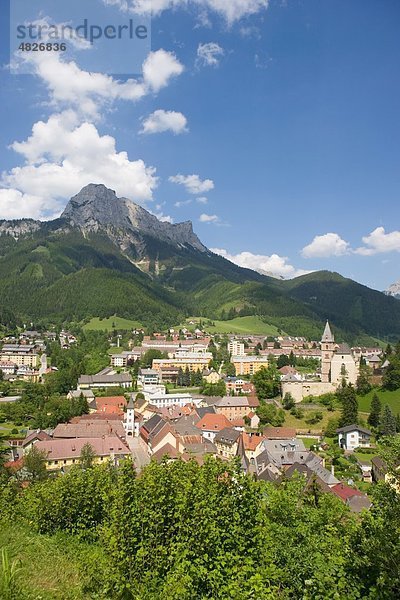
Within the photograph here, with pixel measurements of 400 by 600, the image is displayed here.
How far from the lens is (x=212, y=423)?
181 ft

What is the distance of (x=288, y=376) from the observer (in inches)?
2751

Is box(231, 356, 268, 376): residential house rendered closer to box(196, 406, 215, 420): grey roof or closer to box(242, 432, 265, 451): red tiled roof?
box(196, 406, 215, 420): grey roof

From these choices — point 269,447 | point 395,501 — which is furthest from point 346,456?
point 395,501

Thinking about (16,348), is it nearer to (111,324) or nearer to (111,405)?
(111,324)

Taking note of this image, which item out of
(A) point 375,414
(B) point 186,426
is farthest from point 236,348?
(B) point 186,426

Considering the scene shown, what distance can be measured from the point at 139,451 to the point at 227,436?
10.8 meters

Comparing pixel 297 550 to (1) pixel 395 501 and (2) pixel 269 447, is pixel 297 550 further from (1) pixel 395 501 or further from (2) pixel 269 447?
(2) pixel 269 447

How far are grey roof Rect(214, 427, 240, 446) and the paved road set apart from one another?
878 centimetres

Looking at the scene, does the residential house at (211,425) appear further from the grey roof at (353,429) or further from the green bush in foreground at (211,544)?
the green bush in foreground at (211,544)

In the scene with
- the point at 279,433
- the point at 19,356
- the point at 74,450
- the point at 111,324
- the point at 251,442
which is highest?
the point at 111,324

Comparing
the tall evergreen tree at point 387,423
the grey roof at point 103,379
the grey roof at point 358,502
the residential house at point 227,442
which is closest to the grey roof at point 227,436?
the residential house at point 227,442

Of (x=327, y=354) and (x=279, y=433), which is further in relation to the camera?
(x=327, y=354)

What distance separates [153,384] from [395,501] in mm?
77534

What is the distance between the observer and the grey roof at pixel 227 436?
158 ft
